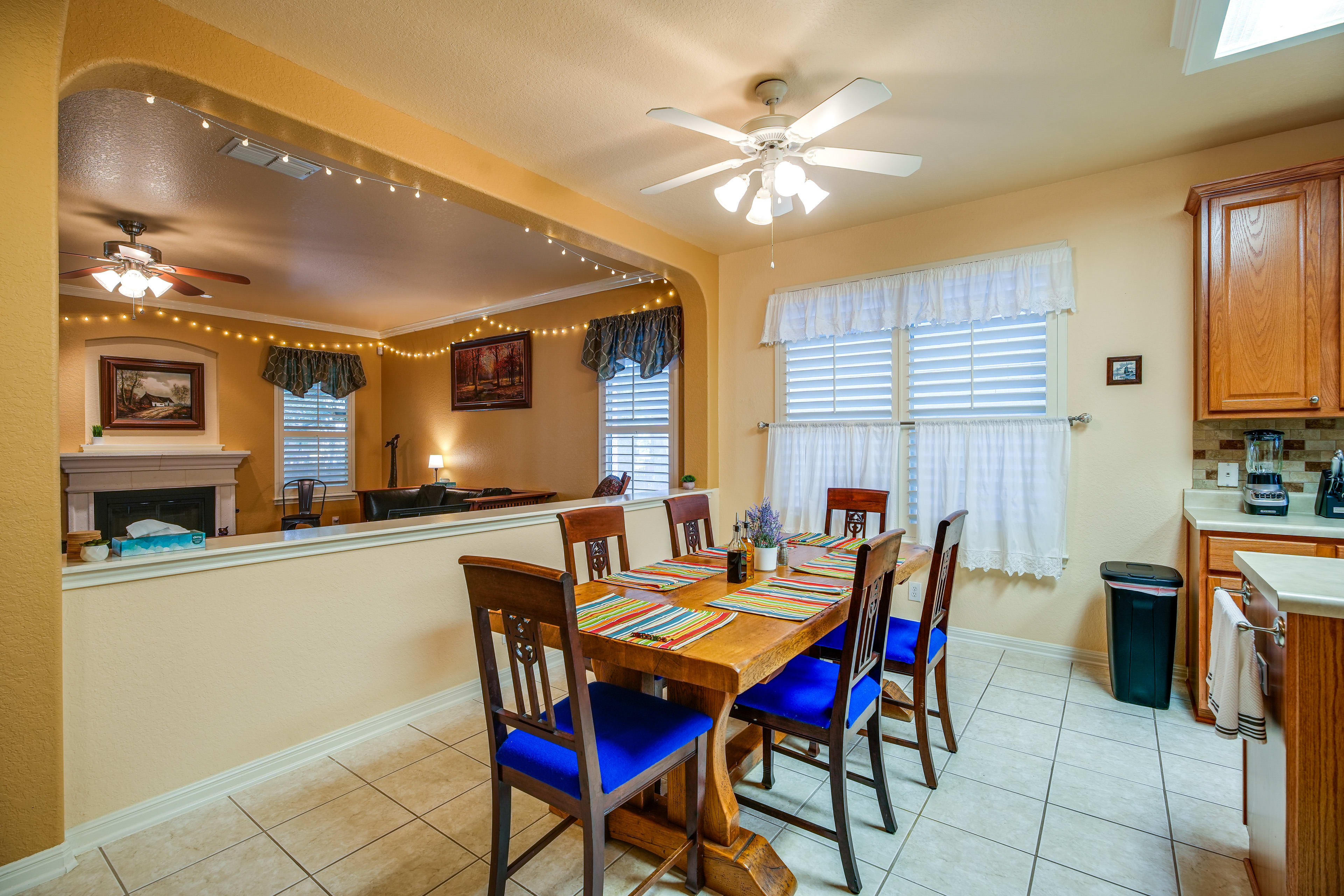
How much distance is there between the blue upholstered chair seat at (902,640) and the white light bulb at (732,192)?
1714 mm

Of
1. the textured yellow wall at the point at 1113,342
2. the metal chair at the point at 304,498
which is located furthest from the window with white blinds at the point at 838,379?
the metal chair at the point at 304,498

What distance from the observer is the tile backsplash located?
281 centimetres

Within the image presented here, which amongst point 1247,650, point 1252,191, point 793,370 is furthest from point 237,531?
point 1252,191

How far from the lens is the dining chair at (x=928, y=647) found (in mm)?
2129

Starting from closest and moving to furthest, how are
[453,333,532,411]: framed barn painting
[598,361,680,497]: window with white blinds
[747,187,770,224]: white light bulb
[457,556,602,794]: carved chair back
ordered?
[457,556,602,794]: carved chair back → [747,187,770,224]: white light bulb → [598,361,680,497]: window with white blinds → [453,333,532,411]: framed barn painting

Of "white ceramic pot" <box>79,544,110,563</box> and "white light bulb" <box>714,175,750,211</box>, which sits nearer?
"white ceramic pot" <box>79,544,110,563</box>

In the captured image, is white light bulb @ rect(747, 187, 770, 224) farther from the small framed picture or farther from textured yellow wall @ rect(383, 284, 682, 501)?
textured yellow wall @ rect(383, 284, 682, 501)

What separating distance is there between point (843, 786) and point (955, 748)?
999 millimetres

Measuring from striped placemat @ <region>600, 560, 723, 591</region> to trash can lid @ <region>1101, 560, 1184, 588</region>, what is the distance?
1.97m

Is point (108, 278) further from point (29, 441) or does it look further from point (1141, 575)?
point (1141, 575)

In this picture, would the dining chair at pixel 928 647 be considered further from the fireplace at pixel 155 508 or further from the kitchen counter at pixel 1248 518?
the fireplace at pixel 155 508

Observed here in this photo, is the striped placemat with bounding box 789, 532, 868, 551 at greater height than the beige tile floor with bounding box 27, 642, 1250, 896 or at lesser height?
greater

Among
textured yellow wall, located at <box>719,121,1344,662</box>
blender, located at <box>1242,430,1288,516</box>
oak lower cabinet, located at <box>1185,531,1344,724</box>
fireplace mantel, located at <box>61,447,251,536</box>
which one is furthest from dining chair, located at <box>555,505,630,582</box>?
fireplace mantel, located at <box>61,447,251,536</box>

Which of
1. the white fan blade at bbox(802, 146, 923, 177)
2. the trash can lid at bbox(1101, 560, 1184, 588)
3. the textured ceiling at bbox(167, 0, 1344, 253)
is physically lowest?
the trash can lid at bbox(1101, 560, 1184, 588)
